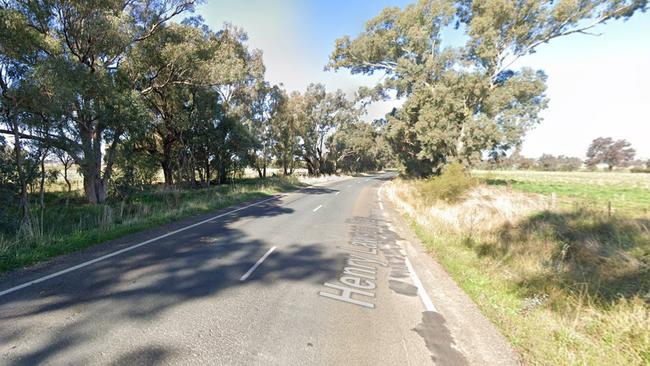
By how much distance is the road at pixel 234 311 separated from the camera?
2.92 m

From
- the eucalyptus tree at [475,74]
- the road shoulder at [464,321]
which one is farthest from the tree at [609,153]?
the road shoulder at [464,321]

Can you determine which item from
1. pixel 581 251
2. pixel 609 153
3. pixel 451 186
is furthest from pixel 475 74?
pixel 609 153

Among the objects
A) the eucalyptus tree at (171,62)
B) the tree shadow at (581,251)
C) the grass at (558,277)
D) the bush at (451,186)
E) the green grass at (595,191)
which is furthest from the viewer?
the bush at (451,186)

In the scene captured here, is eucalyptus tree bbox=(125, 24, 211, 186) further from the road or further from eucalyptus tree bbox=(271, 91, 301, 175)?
eucalyptus tree bbox=(271, 91, 301, 175)

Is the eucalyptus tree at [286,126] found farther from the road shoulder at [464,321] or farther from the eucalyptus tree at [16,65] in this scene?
the road shoulder at [464,321]

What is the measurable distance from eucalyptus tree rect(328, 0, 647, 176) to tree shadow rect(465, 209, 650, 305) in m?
13.3

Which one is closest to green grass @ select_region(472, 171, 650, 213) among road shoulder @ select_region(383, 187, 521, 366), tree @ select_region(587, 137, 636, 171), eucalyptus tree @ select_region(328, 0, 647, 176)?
eucalyptus tree @ select_region(328, 0, 647, 176)

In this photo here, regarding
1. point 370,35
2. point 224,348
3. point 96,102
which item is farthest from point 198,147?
point 224,348

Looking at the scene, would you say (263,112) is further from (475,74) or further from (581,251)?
(581,251)

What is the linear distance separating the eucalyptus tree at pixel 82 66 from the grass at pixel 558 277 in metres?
12.6

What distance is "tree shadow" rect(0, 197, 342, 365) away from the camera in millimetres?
2912

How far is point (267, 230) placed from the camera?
8.74 meters

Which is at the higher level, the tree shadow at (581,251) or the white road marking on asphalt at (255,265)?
the white road marking on asphalt at (255,265)

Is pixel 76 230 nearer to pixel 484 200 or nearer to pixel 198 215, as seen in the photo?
pixel 198 215
